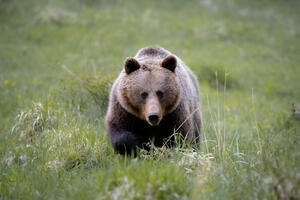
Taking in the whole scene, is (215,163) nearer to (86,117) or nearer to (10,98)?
(86,117)

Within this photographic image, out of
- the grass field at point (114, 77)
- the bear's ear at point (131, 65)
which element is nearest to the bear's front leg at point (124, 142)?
the grass field at point (114, 77)

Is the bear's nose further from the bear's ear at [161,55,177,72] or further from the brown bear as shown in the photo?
the bear's ear at [161,55,177,72]

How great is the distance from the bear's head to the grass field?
0.50m

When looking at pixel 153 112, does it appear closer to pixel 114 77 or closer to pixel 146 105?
pixel 146 105

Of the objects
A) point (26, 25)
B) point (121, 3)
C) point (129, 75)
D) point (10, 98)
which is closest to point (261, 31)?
point (121, 3)

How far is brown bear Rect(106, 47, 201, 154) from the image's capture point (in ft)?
19.1

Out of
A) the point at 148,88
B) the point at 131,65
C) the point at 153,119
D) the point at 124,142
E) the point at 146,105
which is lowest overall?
the point at 124,142

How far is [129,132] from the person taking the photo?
602cm

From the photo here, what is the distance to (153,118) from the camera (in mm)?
5523

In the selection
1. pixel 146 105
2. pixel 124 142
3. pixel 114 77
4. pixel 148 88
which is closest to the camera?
pixel 146 105

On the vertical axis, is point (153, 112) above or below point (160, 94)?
below

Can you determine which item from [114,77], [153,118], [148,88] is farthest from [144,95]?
[114,77]

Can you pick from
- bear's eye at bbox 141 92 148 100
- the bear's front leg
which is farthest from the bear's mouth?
the bear's front leg

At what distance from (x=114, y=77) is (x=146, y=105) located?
3111mm
